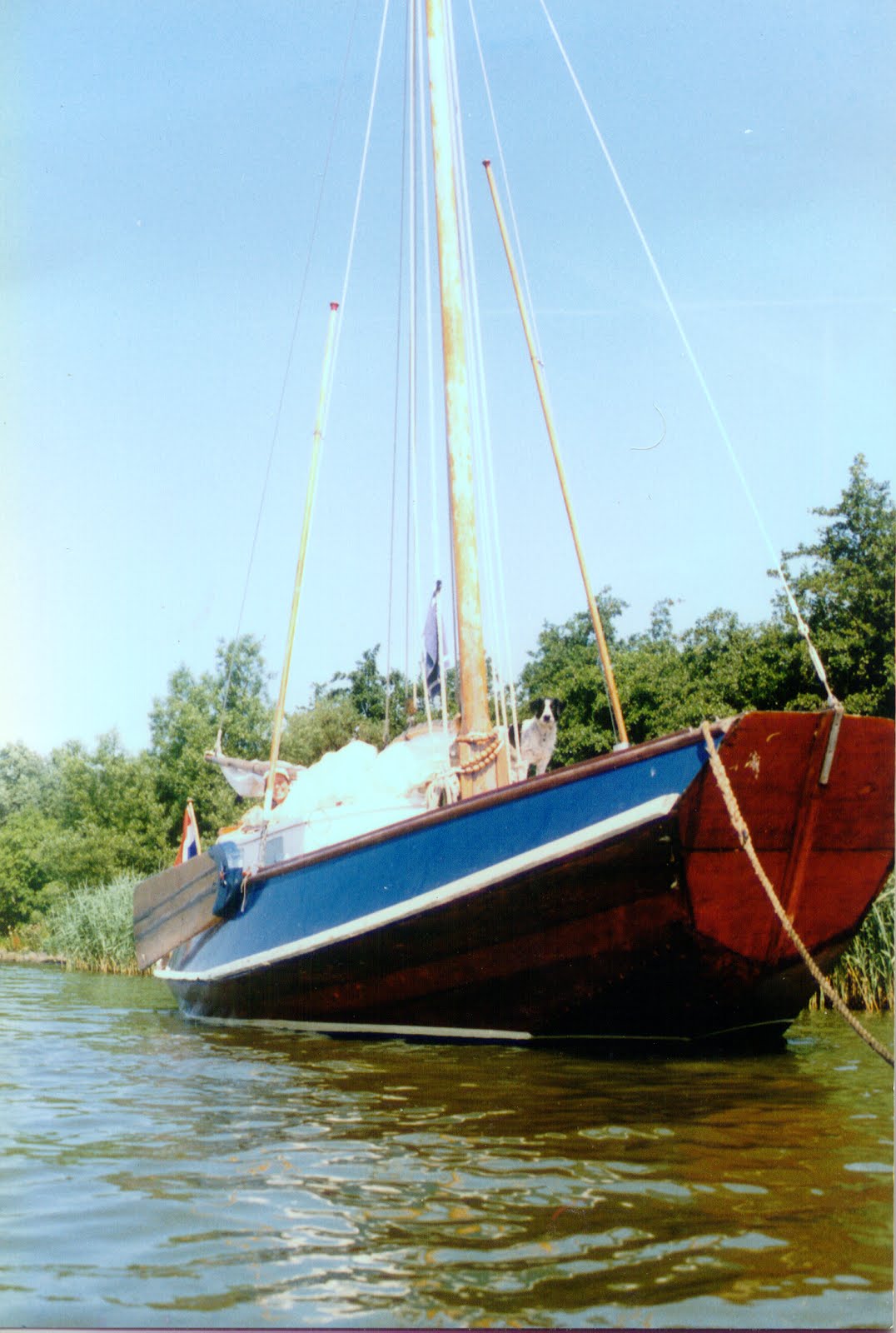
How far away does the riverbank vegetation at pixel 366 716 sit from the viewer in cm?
2039

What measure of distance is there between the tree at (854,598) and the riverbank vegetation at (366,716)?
0.03 m

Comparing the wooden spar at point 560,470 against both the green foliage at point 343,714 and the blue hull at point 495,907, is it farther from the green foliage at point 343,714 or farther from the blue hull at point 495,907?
the green foliage at point 343,714

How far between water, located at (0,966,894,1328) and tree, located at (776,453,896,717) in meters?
13.5

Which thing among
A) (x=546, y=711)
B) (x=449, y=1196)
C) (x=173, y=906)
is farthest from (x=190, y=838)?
(x=449, y=1196)

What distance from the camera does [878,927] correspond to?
9.77 m

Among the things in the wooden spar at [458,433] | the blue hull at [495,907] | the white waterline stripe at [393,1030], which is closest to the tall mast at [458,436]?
the wooden spar at [458,433]

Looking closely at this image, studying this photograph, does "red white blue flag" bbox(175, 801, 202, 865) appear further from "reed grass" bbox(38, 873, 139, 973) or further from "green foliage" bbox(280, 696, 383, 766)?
"green foliage" bbox(280, 696, 383, 766)

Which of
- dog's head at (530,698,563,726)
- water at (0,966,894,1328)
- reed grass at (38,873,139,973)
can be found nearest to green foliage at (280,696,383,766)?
reed grass at (38,873,139,973)

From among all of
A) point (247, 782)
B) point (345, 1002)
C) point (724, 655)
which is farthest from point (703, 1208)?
point (724, 655)

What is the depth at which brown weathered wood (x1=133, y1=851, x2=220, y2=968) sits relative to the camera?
381 inches

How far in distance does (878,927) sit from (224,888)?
18.2 ft

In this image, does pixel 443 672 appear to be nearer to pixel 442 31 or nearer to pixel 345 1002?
pixel 345 1002

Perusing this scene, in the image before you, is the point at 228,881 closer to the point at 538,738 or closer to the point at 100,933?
the point at 538,738

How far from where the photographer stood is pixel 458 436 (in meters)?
9.42
